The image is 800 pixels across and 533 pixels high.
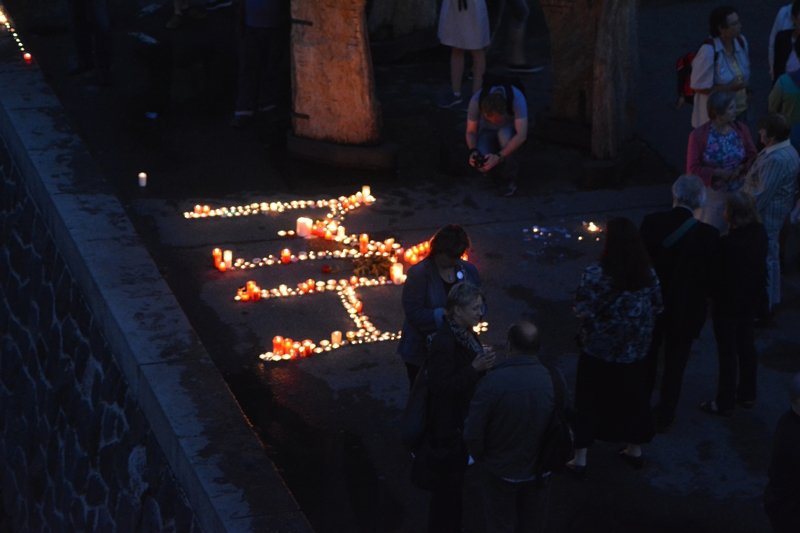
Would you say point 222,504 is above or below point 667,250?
below

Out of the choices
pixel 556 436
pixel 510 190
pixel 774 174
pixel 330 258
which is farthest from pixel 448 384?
pixel 510 190

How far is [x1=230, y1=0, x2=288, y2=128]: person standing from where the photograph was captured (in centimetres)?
1390

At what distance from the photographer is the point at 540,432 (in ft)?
23.3

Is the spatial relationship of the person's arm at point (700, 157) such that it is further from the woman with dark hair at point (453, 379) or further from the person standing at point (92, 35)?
the person standing at point (92, 35)

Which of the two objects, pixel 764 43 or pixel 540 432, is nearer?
pixel 540 432

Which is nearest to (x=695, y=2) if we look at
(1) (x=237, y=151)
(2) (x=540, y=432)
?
(1) (x=237, y=151)

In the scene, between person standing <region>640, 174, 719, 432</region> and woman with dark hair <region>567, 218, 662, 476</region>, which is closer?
woman with dark hair <region>567, 218, 662, 476</region>

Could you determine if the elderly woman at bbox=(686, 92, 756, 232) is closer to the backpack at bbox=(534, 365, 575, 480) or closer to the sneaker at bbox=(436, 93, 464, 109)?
the backpack at bbox=(534, 365, 575, 480)

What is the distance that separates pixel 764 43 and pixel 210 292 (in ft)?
27.0

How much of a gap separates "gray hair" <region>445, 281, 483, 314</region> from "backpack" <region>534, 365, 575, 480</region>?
51 cm

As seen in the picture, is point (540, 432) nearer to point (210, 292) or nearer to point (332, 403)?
point (332, 403)

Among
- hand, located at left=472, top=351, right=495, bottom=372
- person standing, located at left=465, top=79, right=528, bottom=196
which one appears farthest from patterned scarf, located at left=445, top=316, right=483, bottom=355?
person standing, located at left=465, top=79, right=528, bottom=196

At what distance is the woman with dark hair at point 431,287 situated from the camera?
8086mm

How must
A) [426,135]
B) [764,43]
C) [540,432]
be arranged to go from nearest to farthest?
[540,432], [426,135], [764,43]
